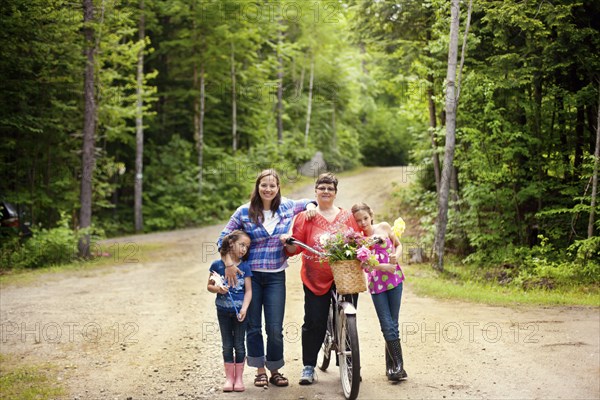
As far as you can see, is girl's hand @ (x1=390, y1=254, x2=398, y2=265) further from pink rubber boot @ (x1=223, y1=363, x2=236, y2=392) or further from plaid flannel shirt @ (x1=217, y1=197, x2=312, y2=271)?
pink rubber boot @ (x1=223, y1=363, x2=236, y2=392)

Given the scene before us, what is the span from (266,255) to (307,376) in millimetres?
1298

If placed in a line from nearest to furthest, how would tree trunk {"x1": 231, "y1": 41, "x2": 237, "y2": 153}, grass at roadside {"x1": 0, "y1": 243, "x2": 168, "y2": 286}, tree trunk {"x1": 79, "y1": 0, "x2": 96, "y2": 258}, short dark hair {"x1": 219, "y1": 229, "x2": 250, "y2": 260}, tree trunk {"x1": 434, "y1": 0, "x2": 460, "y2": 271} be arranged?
short dark hair {"x1": 219, "y1": 229, "x2": 250, "y2": 260} < tree trunk {"x1": 434, "y1": 0, "x2": 460, "y2": 271} < grass at roadside {"x1": 0, "y1": 243, "x2": 168, "y2": 286} < tree trunk {"x1": 79, "y1": 0, "x2": 96, "y2": 258} < tree trunk {"x1": 231, "y1": 41, "x2": 237, "y2": 153}

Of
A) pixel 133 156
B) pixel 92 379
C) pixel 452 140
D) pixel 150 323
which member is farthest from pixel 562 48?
pixel 133 156

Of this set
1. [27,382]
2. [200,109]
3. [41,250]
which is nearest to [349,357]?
[27,382]

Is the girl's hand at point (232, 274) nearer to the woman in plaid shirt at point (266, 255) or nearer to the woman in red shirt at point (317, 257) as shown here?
the woman in plaid shirt at point (266, 255)

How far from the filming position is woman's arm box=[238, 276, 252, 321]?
18.0 feet

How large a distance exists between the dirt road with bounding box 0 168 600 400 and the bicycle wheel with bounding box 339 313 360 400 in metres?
0.22

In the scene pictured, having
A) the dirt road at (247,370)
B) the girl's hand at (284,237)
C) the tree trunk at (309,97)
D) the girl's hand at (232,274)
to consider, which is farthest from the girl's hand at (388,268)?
the tree trunk at (309,97)

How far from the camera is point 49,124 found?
50.7 feet

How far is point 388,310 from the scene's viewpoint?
5.90 meters

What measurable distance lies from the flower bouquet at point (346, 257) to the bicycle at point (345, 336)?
0.12 metres

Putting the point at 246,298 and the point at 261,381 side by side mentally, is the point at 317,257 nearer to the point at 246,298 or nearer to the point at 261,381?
the point at 246,298

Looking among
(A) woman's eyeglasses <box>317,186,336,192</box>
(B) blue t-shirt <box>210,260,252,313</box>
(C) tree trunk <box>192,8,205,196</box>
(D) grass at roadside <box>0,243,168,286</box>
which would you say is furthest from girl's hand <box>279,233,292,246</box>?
(C) tree trunk <box>192,8,205,196</box>

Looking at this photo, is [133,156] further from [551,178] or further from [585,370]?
[585,370]
